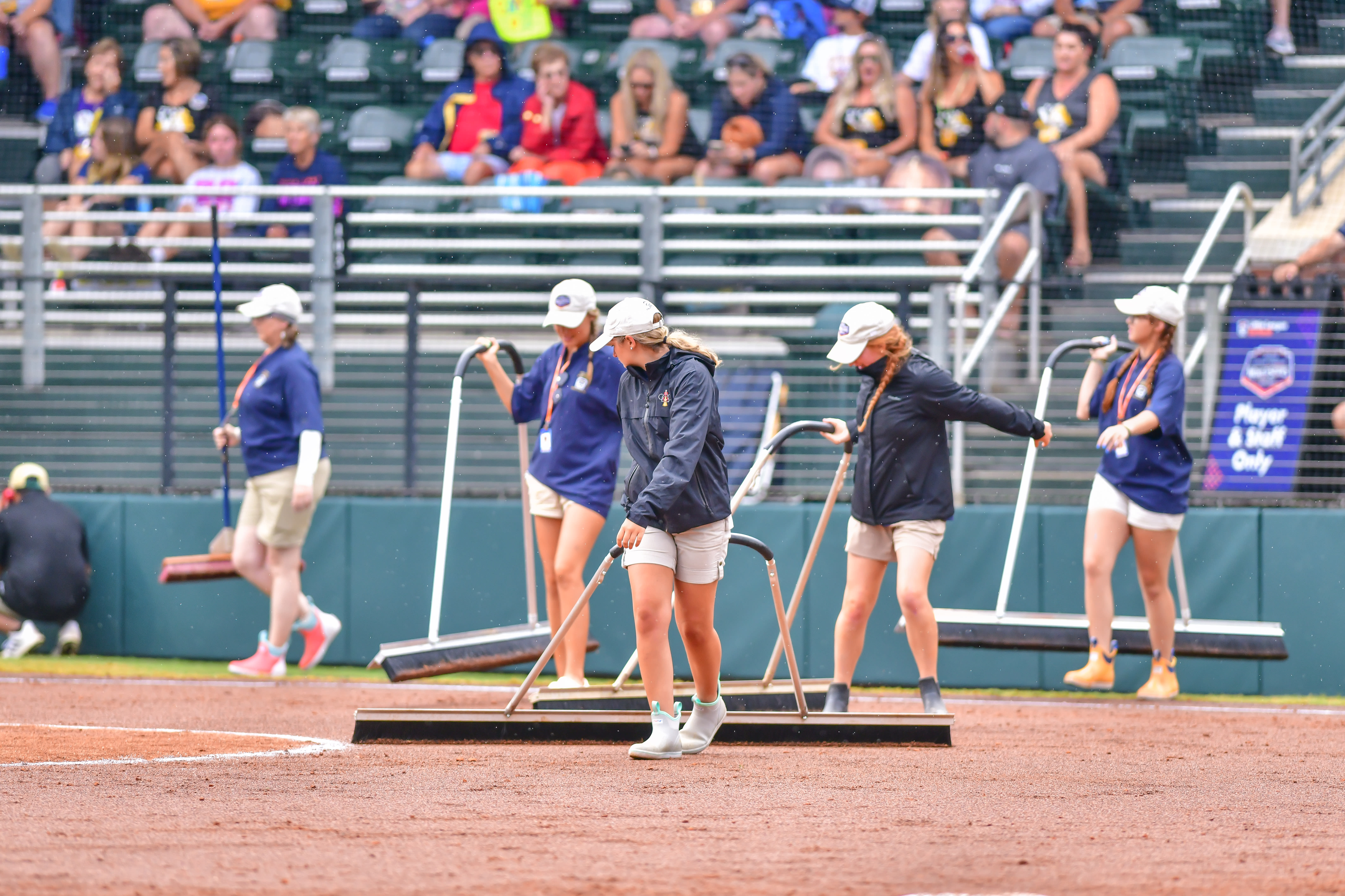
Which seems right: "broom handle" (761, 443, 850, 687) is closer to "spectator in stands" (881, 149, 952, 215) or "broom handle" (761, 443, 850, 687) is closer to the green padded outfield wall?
the green padded outfield wall

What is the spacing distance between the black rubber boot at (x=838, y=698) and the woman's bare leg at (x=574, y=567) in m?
1.31

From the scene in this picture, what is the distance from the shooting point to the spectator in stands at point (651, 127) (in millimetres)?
15531

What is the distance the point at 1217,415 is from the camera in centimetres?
1099

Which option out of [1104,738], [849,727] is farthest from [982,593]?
[849,727]

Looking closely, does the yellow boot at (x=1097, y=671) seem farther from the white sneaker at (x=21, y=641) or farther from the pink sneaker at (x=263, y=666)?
the white sneaker at (x=21, y=641)

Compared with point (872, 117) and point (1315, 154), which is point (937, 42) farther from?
point (1315, 154)

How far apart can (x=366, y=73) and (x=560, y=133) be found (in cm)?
254

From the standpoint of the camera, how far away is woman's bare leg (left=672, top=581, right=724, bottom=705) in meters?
7.04

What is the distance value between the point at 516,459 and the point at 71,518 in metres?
3.03

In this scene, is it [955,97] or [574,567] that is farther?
[955,97]

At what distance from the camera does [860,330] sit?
8.06 m

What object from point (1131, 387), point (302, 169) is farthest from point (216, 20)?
point (1131, 387)

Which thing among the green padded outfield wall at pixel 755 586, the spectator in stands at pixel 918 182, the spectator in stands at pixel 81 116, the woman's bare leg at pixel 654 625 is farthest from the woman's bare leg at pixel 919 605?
the spectator in stands at pixel 81 116

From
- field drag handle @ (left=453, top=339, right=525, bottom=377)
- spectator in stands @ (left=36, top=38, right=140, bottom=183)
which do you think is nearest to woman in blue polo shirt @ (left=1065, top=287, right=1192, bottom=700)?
field drag handle @ (left=453, top=339, right=525, bottom=377)
